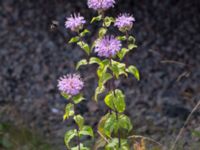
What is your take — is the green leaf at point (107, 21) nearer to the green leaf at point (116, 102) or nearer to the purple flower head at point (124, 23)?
the purple flower head at point (124, 23)

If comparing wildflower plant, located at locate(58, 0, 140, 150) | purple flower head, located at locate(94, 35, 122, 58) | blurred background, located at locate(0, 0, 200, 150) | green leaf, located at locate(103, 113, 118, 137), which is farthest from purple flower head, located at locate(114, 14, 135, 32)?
blurred background, located at locate(0, 0, 200, 150)

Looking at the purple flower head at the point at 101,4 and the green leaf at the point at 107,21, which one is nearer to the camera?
the purple flower head at the point at 101,4

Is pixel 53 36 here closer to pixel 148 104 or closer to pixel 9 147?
pixel 148 104

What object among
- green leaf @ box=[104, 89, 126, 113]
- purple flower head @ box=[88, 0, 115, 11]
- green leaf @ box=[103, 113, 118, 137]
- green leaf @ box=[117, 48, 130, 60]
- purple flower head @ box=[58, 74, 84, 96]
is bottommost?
green leaf @ box=[103, 113, 118, 137]

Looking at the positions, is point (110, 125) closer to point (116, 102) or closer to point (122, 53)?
point (116, 102)

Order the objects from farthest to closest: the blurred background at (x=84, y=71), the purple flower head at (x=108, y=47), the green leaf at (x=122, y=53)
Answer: the blurred background at (x=84, y=71), the green leaf at (x=122, y=53), the purple flower head at (x=108, y=47)

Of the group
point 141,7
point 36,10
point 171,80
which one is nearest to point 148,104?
point 171,80

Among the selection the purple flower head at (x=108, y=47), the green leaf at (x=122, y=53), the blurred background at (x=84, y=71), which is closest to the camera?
the purple flower head at (x=108, y=47)

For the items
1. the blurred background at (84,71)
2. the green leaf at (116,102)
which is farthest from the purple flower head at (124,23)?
the blurred background at (84,71)

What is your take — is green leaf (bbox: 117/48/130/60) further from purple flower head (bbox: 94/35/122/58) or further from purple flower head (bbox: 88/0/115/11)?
purple flower head (bbox: 88/0/115/11)
